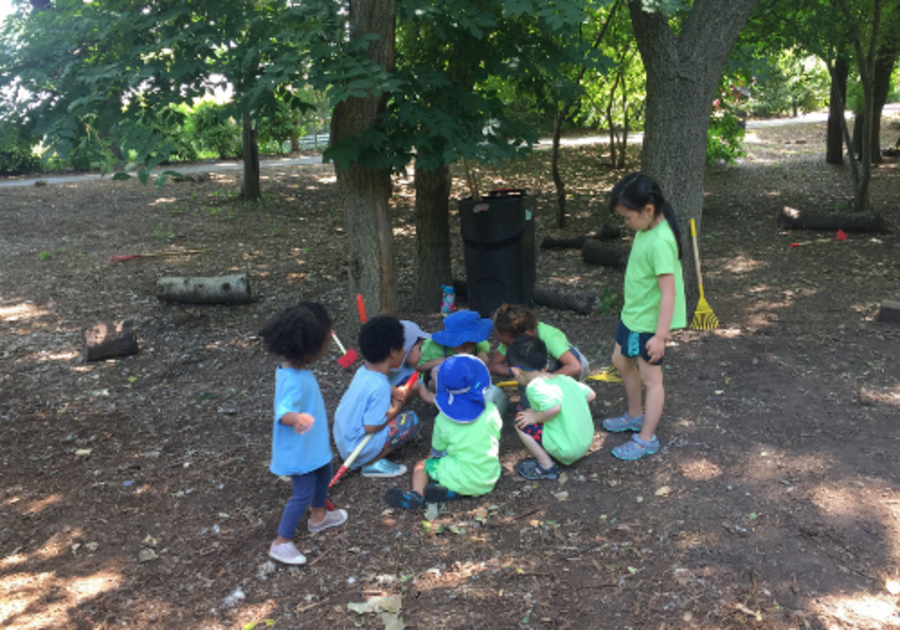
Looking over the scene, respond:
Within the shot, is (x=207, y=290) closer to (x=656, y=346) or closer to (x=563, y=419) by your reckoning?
(x=563, y=419)

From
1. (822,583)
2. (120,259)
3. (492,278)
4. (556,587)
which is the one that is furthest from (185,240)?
(822,583)

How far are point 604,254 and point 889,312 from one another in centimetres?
297

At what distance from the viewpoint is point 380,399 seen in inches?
144

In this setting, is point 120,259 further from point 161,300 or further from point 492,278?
point 492,278

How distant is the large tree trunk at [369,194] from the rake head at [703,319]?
2510 mm

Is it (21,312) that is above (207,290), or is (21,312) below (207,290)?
below

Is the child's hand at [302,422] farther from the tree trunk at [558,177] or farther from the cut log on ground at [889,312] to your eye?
the tree trunk at [558,177]

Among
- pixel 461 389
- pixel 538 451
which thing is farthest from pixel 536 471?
pixel 461 389

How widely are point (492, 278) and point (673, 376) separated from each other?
207cm

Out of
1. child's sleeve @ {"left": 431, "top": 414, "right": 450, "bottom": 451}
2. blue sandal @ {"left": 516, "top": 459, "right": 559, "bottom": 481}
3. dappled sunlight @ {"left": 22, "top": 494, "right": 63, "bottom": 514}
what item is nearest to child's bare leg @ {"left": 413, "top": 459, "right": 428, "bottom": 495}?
child's sleeve @ {"left": 431, "top": 414, "right": 450, "bottom": 451}

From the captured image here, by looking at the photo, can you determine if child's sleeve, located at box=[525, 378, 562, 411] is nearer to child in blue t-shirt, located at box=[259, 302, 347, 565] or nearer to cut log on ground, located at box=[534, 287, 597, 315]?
child in blue t-shirt, located at box=[259, 302, 347, 565]

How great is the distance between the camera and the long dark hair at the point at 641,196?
3.42m

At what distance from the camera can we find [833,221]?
28.0 feet

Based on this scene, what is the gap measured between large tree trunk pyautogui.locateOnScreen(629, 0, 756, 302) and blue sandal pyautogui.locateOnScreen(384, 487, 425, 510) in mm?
3246
